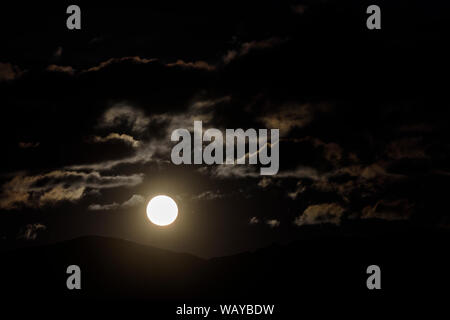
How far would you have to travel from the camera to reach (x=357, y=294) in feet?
643
